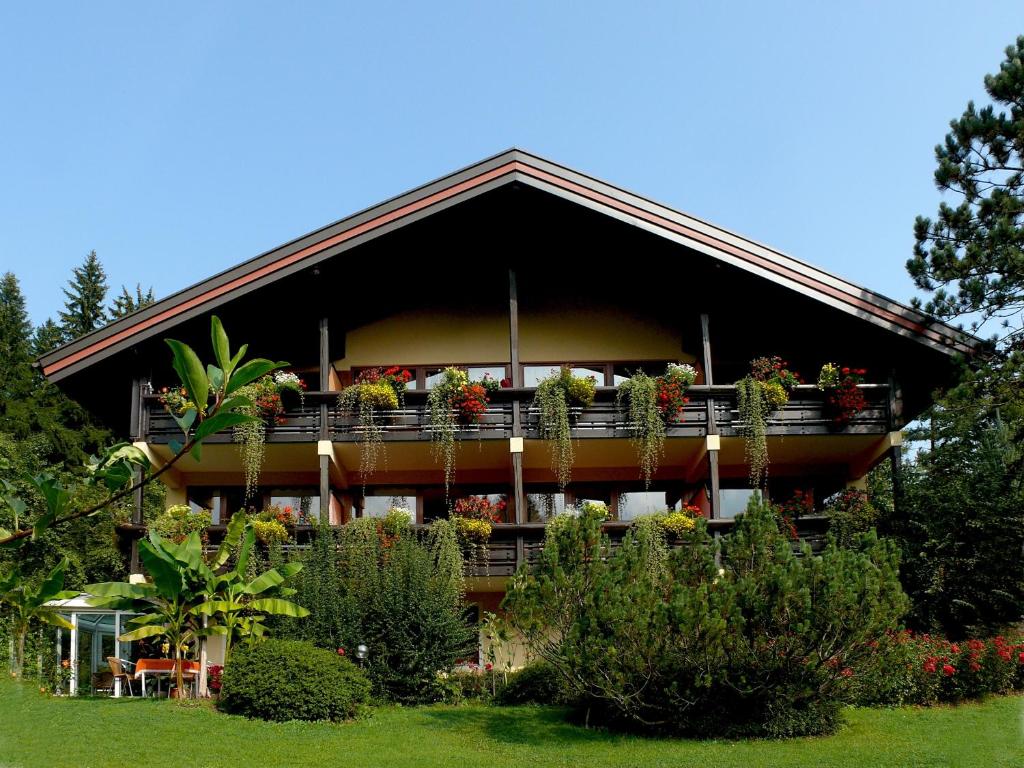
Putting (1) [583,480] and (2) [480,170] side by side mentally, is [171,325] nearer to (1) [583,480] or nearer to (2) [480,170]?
(2) [480,170]

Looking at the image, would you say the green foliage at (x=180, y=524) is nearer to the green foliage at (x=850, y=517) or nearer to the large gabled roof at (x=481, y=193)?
the large gabled roof at (x=481, y=193)

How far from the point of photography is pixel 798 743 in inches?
549

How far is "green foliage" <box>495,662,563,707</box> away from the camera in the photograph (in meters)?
17.3

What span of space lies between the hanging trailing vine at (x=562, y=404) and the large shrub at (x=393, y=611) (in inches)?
120

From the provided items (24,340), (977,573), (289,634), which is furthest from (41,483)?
(24,340)

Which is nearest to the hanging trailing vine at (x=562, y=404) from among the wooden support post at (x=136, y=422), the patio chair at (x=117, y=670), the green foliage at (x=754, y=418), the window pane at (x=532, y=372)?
the window pane at (x=532, y=372)

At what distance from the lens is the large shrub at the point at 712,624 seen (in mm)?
13477

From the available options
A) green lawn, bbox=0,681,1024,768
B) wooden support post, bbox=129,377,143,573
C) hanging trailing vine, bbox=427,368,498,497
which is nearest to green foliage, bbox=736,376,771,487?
hanging trailing vine, bbox=427,368,498,497

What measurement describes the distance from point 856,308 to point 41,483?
799 inches

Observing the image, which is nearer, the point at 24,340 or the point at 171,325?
the point at 171,325

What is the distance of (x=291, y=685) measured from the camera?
15672 millimetres

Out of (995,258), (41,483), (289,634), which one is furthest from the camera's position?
(995,258)

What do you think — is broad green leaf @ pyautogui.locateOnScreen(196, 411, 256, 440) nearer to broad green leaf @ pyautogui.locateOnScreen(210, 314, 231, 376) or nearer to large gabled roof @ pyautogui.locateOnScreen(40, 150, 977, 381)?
broad green leaf @ pyautogui.locateOnScreen(210, 314, 231, 376)

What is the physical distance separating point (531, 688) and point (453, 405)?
5641 millimetres
